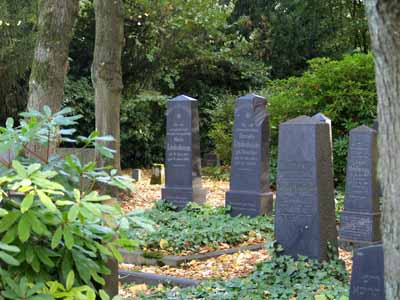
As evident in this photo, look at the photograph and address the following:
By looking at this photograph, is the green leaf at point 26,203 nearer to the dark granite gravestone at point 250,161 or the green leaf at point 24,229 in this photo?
the green leaf at point 24,229

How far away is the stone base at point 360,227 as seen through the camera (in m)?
10.2

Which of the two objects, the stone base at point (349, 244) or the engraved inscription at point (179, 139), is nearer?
the stone base at point (349, 244)

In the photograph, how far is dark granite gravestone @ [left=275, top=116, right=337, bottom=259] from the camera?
8.22 metres

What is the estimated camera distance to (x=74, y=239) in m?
3.51

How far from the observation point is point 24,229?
328 cm

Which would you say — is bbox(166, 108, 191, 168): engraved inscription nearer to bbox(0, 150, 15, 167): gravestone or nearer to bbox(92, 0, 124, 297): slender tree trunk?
bbox(92, 0, 124, 297): slender tree trunk

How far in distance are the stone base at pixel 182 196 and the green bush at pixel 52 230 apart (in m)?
9.56

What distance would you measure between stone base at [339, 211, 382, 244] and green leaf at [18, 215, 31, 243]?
7.48m

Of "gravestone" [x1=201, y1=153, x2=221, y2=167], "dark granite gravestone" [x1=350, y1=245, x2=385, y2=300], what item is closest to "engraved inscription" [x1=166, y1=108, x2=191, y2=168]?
"dark granite gravestone" [x1=350, y1=245, x2=385, y2=300]

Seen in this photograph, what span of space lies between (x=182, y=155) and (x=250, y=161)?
1.54 m

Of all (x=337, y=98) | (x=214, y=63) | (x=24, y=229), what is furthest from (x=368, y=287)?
(x=214, y=63)

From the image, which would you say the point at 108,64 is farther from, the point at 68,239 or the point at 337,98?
the point at 68,239

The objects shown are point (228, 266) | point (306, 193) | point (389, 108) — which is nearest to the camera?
point (389, 108)

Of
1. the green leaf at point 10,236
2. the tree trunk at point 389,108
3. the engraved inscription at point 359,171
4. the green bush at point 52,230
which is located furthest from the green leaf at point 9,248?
the engraved inscription at point 359,171
